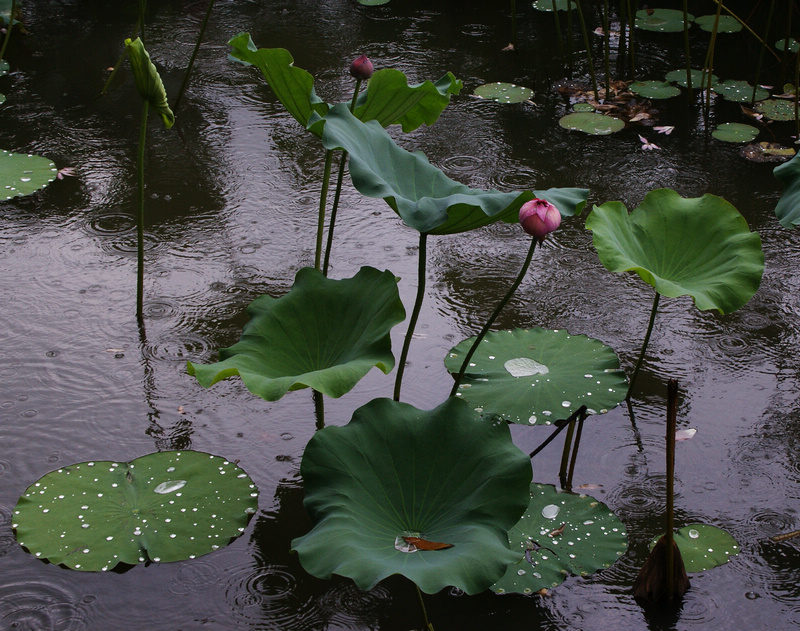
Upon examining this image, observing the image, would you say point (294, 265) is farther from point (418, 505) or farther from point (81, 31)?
point (81, 31)

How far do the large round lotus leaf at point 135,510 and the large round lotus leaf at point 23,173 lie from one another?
1.56m

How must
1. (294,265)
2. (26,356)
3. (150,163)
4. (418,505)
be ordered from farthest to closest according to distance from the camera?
(150,163) < (294,265) < (26,356) < (418,505)

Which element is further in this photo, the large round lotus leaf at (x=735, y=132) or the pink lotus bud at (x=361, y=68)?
the large round lotus leaf at (x=735, y=132)

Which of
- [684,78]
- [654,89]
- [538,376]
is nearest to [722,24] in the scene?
[684,78]

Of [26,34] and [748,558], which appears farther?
[26,34]

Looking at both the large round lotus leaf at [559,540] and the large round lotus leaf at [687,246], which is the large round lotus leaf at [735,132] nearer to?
the large round lotus leaf at [687,246]

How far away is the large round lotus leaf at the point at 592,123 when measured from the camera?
12.6 ft

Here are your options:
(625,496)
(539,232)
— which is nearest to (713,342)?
(625,496)

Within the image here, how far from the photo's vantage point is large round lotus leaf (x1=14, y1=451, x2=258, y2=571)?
6.13 ft

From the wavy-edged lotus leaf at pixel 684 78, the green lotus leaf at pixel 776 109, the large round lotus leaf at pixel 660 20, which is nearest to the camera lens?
the green lotus leaf at pixel 776 109

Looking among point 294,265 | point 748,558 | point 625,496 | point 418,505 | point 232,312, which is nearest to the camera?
point 418,505

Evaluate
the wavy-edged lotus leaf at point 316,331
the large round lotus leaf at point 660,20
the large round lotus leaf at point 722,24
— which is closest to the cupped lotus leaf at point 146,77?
the wavy-edged lotus leaf at point 316,331

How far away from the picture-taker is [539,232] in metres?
1.81

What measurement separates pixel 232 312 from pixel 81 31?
2.85 m
